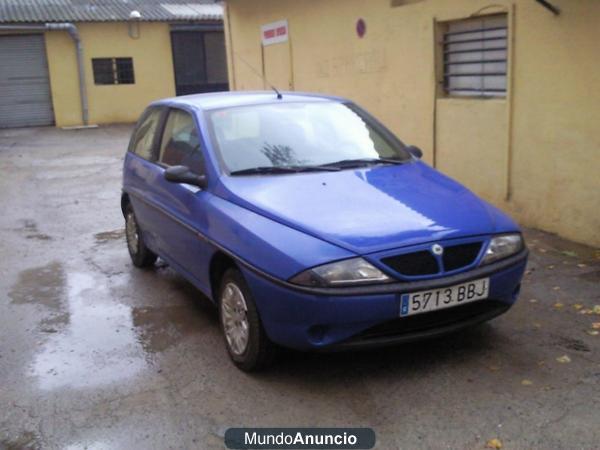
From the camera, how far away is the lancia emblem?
367 cm

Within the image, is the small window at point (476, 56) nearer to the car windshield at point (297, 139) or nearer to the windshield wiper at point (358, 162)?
the car windshield at point (297, 139)

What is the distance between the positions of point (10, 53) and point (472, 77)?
18.5 meters

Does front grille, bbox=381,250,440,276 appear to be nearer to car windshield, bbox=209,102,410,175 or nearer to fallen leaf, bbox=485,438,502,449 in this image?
fallen leaf, bbox=485,438,502,449

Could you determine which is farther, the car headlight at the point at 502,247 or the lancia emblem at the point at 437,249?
the car headlight at the point at 502,247

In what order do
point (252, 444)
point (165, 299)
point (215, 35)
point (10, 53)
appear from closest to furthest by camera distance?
point (252, 444), point (165, 299), point (10, 53), point (215, 35)

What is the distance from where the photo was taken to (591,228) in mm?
6344

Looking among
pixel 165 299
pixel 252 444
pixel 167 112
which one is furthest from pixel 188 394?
pixel 167 112

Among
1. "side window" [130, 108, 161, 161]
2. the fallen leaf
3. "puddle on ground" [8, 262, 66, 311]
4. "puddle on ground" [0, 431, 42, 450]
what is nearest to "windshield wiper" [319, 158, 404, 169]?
"side window" [130, 108, 161, 161]

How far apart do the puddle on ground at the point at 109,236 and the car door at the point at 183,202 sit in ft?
8.30

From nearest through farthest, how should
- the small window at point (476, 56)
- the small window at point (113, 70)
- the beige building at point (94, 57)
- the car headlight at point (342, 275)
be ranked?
the car headlight at point (342, 275) → the small window at point (476, 56) → the beige building at point (94, 57) → the small window at point (113, 70)

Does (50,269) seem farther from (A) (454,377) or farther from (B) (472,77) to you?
(B) (472,77)

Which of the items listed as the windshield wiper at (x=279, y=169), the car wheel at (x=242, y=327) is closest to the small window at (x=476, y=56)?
the windshield wiper at (x=279, y=169)

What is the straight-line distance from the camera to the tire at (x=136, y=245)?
20.8 ft

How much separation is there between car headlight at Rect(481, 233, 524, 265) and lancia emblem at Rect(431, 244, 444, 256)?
1.02 feet
